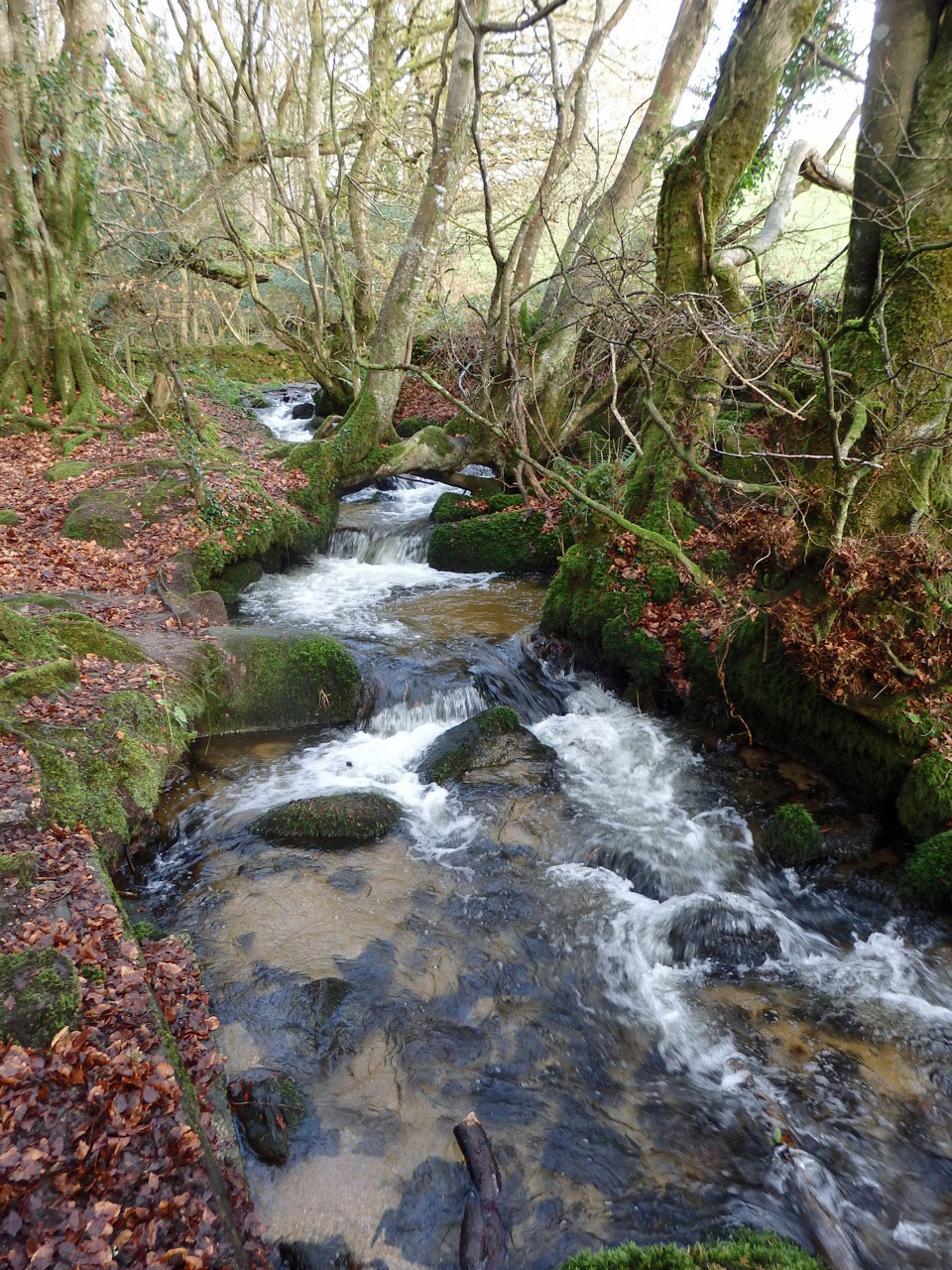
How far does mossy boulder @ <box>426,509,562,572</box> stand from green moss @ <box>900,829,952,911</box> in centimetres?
717

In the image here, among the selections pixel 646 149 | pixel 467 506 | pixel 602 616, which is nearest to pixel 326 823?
pixel 602 616

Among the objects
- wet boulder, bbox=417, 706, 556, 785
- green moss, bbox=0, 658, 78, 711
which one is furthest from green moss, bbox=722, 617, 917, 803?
green moss, bbox=0, 658, 78, 711

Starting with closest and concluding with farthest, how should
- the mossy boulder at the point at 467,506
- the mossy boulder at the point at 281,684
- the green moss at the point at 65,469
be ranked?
the mossy boulder at the point at 281,684
the green moss at the point at 65,469
the mossy boulder at the point at 467,506

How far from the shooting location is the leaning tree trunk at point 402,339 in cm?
1025

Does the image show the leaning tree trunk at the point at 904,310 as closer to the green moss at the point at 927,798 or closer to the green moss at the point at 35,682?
the green moss at the point at 927,798

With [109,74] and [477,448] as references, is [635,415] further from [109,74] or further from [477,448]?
[109,74]

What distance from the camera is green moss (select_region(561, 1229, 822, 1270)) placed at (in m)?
2.73

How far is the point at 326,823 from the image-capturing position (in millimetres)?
5801

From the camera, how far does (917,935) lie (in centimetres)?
489

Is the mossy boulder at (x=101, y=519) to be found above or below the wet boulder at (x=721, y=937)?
above

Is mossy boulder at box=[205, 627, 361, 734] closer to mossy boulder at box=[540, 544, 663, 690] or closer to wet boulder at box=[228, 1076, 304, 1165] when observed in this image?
mossy boulder at box=[540, 544, 663, 690]

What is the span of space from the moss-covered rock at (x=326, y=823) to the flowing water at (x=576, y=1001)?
159 millimetres

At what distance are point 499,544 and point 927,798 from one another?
7.52 metres

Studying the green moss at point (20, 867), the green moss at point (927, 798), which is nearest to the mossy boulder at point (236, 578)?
the green moss at point (20, 867)
